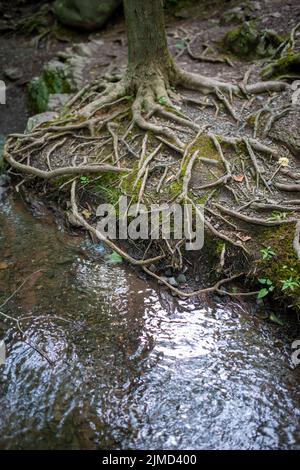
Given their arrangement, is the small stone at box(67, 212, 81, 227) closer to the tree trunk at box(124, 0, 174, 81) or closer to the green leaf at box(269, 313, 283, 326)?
the tree trunk at box(124, 0, 174, 81)

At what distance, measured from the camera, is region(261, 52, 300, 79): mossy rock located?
20.8 feet

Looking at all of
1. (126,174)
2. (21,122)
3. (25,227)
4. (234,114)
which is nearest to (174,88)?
(234,114)

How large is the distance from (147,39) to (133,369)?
4399mm

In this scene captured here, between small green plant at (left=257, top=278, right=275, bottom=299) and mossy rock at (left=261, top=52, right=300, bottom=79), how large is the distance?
145 inches

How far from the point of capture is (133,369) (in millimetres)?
3760

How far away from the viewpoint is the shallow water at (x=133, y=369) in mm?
3279

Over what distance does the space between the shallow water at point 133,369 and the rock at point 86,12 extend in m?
7.16

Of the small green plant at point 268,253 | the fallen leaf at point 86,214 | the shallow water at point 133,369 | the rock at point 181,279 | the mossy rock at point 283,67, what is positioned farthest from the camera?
the mossy rock at point 283,67

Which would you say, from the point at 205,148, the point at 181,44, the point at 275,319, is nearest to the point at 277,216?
the point at 275,319

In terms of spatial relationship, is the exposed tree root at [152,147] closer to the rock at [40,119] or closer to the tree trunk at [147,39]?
the tree trunk at [147,39]

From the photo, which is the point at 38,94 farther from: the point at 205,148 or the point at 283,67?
the point at 283,67

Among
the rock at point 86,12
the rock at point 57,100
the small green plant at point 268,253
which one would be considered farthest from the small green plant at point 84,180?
the rock at point 86,12

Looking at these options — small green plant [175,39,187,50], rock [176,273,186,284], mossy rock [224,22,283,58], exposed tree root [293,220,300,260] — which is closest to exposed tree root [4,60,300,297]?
exposed tree root [293,220,300,260]

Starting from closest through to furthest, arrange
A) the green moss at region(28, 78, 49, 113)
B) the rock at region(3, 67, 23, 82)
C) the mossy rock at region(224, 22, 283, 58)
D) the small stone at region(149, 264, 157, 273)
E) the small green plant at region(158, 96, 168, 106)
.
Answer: the small stone at region(149, 264, 157, 273) → the small green plant at region(158, 96, 168, 106) → the mossy rock at region(224, 22, 283, 58) → the green moss at region(28, 78, 49, 113) → the rock at region(3, 67, 23, 82)
